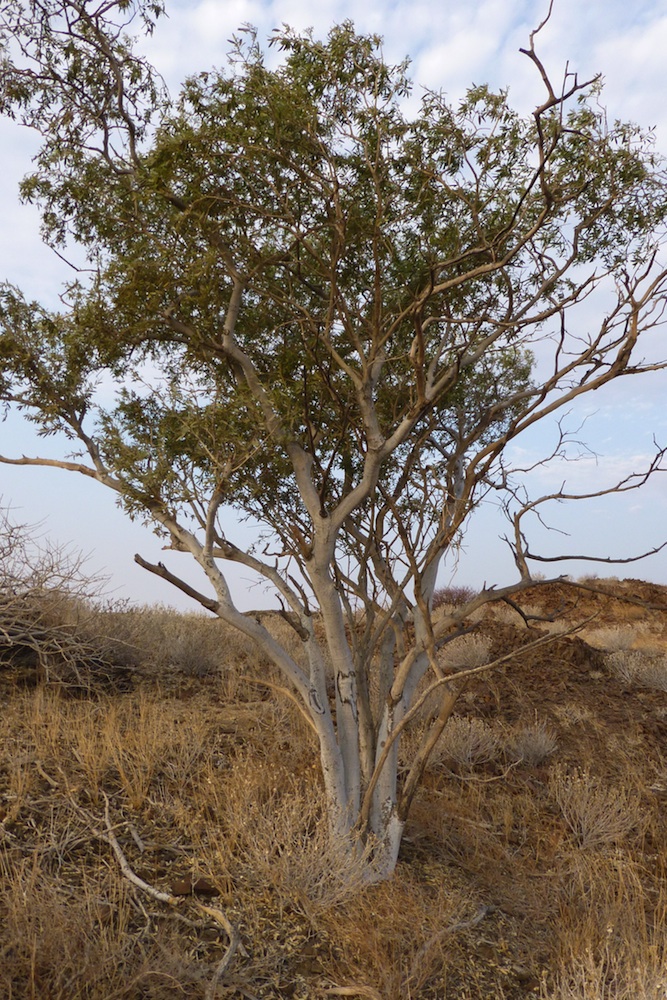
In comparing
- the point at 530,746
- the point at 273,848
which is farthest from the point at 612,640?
the point at 273,848

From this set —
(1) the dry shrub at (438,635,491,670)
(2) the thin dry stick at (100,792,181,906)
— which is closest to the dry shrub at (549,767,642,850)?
(2) the thin dry stick at (100,792,181,906)

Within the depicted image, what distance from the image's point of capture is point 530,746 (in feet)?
29.3

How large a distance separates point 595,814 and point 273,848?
3.28 meters

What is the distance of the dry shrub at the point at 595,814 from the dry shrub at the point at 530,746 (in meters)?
1.05

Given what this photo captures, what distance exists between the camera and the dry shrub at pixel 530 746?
29.2 ft

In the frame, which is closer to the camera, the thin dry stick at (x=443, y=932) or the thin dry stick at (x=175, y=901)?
the thin dry stick at (x=175, y=901)

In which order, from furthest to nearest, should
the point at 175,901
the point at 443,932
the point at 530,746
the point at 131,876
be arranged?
1. the point at 530,746
2. the point at 131,876
3. the point at 175,901
4. the point at 443,932

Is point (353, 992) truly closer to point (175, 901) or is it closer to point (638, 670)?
point (175, 901)

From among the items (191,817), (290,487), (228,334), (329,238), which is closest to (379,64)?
(329,238)

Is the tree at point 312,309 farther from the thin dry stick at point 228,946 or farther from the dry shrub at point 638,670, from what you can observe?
the dry shrub at point 638,670

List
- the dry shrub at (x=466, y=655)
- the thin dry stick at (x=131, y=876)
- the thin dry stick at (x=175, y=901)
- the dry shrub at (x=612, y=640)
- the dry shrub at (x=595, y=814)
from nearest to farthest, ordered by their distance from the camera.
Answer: the thin dry stick at (x=175, y=901) < the thin dry stick at (x=131, y=876) < the dry shrub at (x=595, y=814) < the dry shrub at (x=466, y=655) < the dry shrub at (x=612, y=640)

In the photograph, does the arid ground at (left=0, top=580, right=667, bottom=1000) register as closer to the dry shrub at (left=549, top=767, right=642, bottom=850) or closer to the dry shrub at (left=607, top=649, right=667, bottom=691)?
the dry shrub at (left=549, top=767, right=642, bottom=850)

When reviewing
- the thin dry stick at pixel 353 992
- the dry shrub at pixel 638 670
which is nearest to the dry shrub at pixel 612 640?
the dry shrub at pixel 638 670

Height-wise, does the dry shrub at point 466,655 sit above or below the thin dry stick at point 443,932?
above
